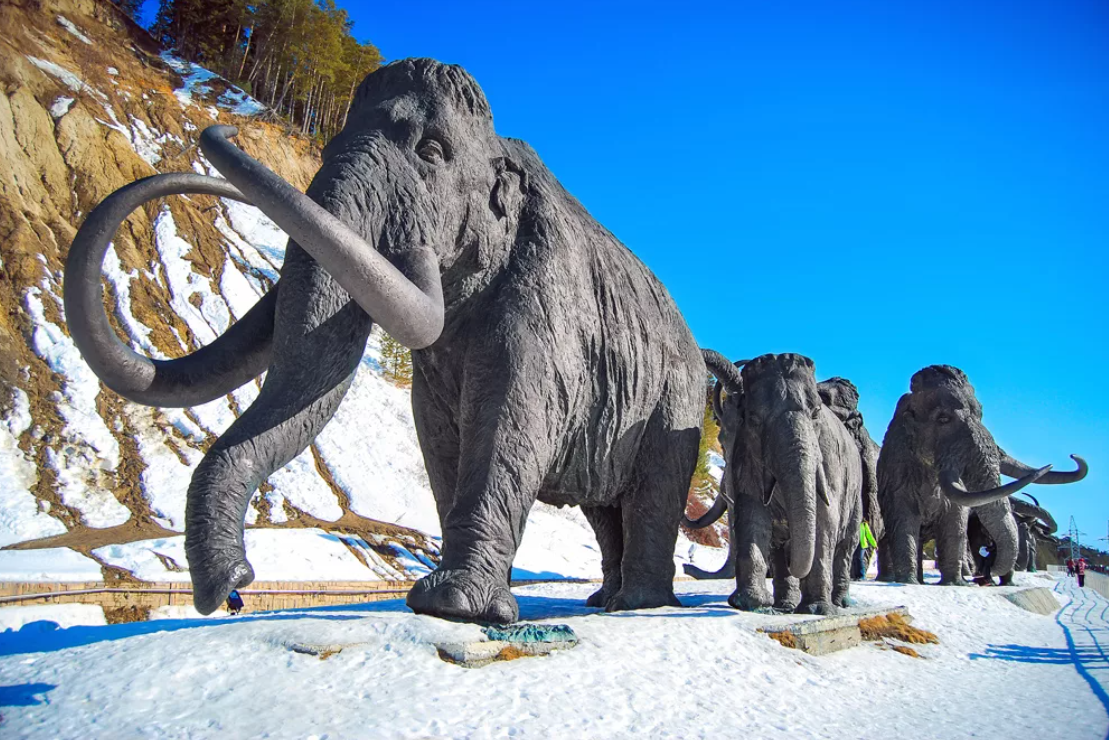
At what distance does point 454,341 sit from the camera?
15.1 feet

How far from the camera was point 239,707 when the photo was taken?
2.88 m

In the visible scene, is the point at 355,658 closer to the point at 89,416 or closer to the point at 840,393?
the point at 840,393

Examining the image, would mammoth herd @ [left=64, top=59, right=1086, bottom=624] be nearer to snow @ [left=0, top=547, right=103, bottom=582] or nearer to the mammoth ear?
the mammoth ear

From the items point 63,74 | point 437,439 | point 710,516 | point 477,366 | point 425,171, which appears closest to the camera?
point 425,171


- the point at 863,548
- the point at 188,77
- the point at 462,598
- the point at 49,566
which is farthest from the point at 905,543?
the point at 188,77

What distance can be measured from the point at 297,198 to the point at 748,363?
4742 mm

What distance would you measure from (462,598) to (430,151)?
7.16 ft

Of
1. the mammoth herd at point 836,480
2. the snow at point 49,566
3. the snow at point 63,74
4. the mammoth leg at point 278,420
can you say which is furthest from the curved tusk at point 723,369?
the snow at point 63,74

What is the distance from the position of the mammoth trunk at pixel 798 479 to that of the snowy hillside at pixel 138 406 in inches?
Answer: 341

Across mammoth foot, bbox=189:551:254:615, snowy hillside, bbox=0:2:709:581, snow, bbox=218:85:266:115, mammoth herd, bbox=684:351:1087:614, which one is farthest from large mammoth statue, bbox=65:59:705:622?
snow, bbox=218:85:266:115

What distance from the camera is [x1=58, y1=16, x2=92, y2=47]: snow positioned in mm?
27703

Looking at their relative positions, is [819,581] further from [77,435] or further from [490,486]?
[77,435]

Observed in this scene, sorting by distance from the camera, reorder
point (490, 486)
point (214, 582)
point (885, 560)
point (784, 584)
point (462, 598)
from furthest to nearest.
Result: point (885, 560), point (784, 584), point (490, 486), point (462, 598), point (214, 582)

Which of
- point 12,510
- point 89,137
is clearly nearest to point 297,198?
point 12,510
